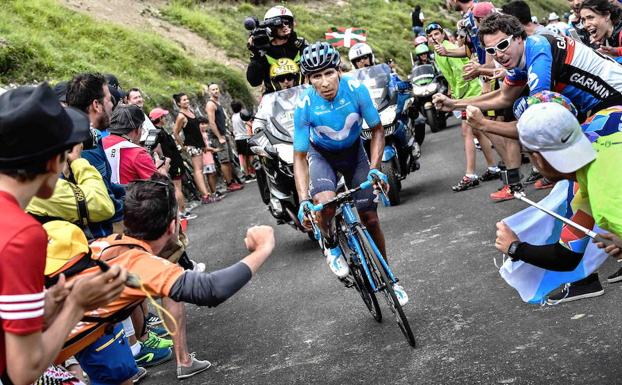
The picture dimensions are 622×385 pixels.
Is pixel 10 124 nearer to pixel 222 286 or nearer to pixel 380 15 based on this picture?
pixel 222 286

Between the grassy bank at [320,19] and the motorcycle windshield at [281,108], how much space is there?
62.5ft

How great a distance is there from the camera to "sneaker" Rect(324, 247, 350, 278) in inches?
256

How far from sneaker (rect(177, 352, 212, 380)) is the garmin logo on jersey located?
11.0 feet

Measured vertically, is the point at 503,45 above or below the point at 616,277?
above

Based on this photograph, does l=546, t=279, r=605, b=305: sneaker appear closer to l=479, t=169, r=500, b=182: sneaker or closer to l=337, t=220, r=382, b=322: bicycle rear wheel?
l=337, t=220, r=382, b=322: bicycle rear wheel

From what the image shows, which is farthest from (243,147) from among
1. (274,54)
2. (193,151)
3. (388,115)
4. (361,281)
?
(361,281)

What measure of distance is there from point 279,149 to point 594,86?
4.82 meters

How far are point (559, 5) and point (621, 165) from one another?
7203cm

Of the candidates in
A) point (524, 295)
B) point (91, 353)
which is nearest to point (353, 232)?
point (524, 295)

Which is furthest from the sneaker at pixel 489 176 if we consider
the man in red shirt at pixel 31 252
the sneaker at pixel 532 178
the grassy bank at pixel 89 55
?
the grassy bank at pixel 89 55

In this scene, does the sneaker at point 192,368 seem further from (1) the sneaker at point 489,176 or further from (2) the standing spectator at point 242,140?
(2) the standing spectator at point 242,140

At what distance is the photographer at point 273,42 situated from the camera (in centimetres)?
1065

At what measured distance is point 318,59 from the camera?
21.7ft

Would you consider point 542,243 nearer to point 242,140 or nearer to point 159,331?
point 159,331
